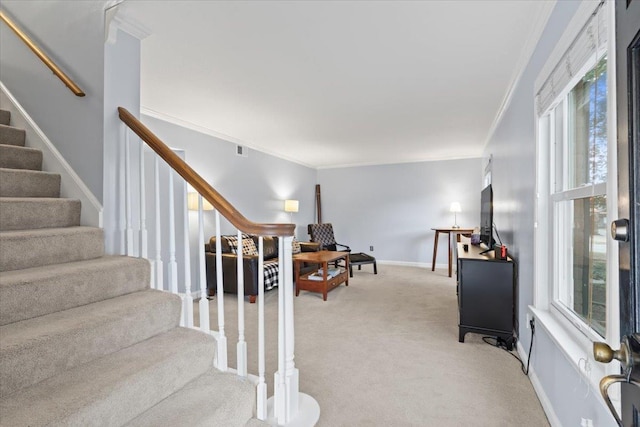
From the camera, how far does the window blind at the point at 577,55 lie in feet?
3.51

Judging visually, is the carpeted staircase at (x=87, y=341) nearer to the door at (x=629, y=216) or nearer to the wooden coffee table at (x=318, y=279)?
the door at (x=629, y=216)

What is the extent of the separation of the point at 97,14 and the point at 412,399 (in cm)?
293

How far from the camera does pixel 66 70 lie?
1.92m

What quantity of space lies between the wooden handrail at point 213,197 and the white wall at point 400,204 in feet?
17.6

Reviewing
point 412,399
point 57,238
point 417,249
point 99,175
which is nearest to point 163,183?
point 99,175

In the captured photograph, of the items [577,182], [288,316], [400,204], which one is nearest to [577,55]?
[577,182]

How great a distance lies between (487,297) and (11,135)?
3.67m

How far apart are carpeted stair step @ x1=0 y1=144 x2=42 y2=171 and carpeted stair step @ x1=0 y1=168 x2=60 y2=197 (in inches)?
7.3

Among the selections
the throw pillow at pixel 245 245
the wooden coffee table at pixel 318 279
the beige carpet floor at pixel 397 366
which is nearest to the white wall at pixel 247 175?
the throw pillow at pixel 245 245

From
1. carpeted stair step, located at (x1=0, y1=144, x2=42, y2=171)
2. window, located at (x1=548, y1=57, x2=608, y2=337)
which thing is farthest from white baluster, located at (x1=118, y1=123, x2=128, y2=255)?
window, located at (x1=548, y1=57, x2=608, y2=337)

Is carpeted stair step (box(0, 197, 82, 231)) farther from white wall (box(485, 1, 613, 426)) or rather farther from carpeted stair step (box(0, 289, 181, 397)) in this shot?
white wall (box(485, 1, 613, 426))

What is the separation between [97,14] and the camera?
1801 millimetres

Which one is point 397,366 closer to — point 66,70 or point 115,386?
point 115,386

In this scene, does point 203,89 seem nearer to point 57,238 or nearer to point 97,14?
point 97,14
